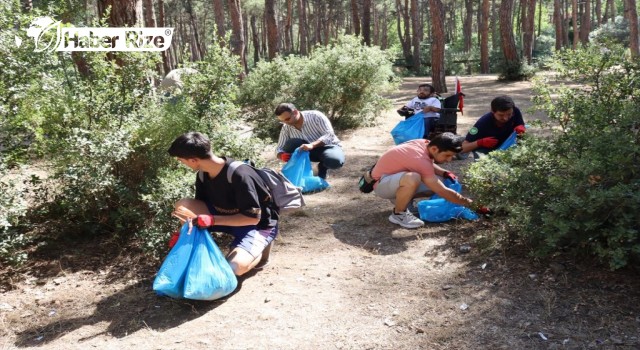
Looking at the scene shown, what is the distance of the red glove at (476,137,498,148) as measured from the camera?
17.1 feet

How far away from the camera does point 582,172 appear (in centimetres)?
314

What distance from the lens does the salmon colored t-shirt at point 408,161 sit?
439cm

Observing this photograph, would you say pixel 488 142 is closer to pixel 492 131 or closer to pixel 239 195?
pixel 492 131

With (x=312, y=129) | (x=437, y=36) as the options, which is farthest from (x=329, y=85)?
(x=437, y=36)

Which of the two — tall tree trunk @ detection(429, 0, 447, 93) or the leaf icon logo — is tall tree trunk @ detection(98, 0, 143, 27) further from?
tall tree trunk @ detection(429, 0, 447, 93)

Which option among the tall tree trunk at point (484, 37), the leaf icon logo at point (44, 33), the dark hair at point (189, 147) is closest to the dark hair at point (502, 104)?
the dark hair at point (189, 147)

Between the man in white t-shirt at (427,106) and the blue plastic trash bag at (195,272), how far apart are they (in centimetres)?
446

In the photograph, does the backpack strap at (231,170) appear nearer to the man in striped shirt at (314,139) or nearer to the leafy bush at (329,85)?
the man in striped shirt at (314,139)

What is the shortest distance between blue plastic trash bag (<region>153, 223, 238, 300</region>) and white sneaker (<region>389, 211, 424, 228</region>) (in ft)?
5.70

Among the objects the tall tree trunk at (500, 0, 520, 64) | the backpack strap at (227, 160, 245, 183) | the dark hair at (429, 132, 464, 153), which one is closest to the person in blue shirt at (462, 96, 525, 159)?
the dark hair at (429, 132, 464, 153)

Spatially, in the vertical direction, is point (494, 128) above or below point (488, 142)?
above

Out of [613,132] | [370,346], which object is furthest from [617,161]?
[370,346]

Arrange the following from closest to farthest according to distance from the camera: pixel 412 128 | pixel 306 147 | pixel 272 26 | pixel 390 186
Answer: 1. pixel 390 186
2. pixel 306 147
3. pixel 412 128
4. pixel 272 26

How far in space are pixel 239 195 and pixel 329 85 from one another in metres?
5.95
